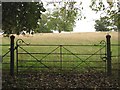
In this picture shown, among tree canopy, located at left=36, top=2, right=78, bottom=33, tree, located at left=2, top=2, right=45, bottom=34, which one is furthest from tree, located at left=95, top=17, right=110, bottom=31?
tree, located at left=2, top=2, right=45, bottom=34

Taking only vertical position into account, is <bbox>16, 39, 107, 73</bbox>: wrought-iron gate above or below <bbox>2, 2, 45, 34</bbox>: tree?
below

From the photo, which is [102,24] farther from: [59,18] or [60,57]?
[60,57]

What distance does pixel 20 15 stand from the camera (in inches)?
218

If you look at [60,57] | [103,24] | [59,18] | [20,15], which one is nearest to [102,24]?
[103,24]

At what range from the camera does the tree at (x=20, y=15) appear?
5.33 meters

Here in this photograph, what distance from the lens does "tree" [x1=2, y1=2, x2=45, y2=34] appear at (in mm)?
5328

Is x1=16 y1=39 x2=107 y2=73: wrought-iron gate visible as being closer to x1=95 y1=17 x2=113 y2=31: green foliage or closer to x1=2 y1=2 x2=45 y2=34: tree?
x1=95 y1=17 x2=113 y2=31: green foliage

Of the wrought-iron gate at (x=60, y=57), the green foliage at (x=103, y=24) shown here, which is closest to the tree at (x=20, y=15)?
the wrought-iron gate at (x=60, y=57)

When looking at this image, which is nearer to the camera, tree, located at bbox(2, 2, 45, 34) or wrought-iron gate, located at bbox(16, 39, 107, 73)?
tree, located at bbox(2, 2, 45, 34)

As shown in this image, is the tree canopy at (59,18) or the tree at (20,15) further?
the tree canopy at (59,18)

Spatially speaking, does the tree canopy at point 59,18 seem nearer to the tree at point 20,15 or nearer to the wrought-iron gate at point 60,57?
the wrought-iron gate at point 60,57

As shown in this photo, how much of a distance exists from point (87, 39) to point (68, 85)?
2.23 m

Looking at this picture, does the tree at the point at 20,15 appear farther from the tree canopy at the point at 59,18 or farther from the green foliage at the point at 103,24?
the green foliage at the point at 103,24

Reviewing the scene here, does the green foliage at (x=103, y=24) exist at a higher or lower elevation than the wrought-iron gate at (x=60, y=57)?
higher
